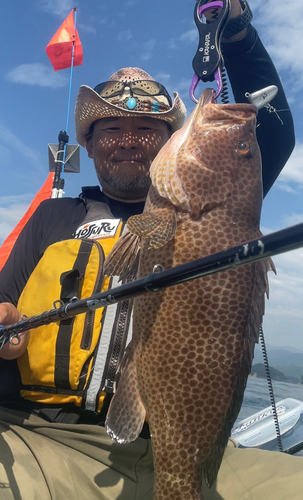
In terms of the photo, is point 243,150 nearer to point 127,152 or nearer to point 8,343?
point 127,152

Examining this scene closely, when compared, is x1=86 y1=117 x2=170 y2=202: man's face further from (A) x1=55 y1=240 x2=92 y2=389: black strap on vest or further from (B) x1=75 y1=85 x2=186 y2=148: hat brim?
(A) x1=55 y1=240 x2=92 y2=389: black strap on vest

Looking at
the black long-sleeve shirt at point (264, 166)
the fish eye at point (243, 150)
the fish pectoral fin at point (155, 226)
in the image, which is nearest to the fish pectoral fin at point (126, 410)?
the fish pectoral fin at point (155, 226)

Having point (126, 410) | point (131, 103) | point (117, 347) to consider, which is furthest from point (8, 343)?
point (131, 103)

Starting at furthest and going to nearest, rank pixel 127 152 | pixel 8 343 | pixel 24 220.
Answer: pixel 24 220 → pixel 127 152 → pixel 8 343

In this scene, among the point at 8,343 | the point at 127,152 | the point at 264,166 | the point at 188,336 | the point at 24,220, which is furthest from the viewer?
the point at 24,220

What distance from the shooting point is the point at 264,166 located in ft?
12.0

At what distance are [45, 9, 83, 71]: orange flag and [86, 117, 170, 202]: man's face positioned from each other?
254 inches

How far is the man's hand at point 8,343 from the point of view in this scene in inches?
102

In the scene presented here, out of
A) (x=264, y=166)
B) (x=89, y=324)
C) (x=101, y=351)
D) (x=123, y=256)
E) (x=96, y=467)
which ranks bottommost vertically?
(x=96, y=467)

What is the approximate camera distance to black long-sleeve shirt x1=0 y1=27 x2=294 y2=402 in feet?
10.8

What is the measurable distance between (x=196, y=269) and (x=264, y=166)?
7.90ft

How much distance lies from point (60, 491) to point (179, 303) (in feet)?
4.47

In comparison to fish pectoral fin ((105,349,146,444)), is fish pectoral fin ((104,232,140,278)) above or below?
above

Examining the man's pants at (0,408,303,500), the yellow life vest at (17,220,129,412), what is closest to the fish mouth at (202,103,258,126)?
the yellow life vest at (17,220,129,412)
